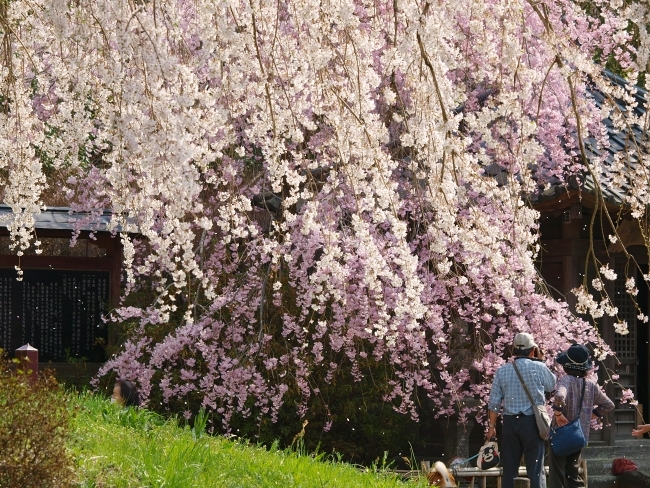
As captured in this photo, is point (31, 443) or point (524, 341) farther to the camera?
point (524, 341)

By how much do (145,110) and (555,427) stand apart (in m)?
4.26

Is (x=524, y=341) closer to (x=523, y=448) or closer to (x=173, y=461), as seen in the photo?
(x=523, y=448)

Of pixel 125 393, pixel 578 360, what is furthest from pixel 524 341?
pixel 125 393

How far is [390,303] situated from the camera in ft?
31.0

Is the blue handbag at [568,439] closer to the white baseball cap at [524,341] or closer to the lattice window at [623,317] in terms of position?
the white baseball cap at [524,341]

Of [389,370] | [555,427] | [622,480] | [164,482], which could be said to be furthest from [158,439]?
[622,480]

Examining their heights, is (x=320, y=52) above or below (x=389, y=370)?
above

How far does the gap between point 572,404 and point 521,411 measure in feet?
1.50

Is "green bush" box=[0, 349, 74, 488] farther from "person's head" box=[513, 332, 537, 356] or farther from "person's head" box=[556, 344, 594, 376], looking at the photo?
"person's head" box=[556, 344, 594, 376]

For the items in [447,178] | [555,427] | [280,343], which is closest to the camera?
[447,178]

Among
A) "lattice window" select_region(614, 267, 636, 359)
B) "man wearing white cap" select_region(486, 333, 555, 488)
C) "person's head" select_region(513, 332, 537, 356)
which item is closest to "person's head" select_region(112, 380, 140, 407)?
"man wearing white cap" select_region(486, 333, 555, 488)

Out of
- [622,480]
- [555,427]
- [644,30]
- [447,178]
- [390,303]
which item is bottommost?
[622,480]

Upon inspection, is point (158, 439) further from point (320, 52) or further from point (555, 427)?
point (555, 427)

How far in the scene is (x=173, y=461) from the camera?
5520 mm
